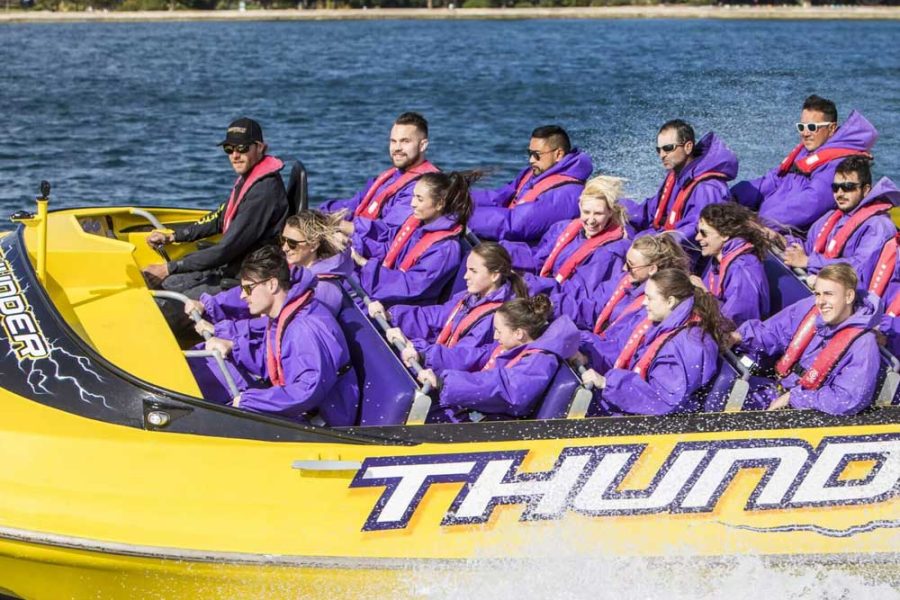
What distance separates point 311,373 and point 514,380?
784 millimetres

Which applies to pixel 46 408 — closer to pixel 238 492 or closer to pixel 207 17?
pixel 238 492

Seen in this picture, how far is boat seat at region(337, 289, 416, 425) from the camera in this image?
4555 mm

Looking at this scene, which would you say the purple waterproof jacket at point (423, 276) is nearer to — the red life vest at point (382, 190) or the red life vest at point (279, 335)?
the red life vest at point (382, 190)

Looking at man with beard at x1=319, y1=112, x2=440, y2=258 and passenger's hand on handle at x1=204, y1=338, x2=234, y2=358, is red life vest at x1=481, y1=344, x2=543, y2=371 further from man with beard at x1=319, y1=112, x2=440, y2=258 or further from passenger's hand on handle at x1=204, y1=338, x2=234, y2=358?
man with beard at x1=319, y1=112, x2=440, y2=258

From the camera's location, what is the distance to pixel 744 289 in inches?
210

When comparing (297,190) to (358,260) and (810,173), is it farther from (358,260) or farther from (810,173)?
(810,173)

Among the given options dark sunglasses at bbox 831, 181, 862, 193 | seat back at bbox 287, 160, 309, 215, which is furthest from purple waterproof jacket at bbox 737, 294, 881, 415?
seat back at bbox 287, 160, 309, 215

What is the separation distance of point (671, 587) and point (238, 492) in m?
1.65

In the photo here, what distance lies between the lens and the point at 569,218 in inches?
260

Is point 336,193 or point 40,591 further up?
point 40,591

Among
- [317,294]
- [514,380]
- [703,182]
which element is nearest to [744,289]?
[703,182]

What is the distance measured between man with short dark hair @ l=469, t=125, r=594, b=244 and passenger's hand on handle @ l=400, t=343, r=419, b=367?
1925mm

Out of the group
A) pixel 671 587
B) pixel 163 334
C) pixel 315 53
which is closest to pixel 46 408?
pixel 163 334

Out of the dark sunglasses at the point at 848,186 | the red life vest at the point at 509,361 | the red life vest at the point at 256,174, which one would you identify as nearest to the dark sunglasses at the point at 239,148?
the red life vest at the point at 256,174
